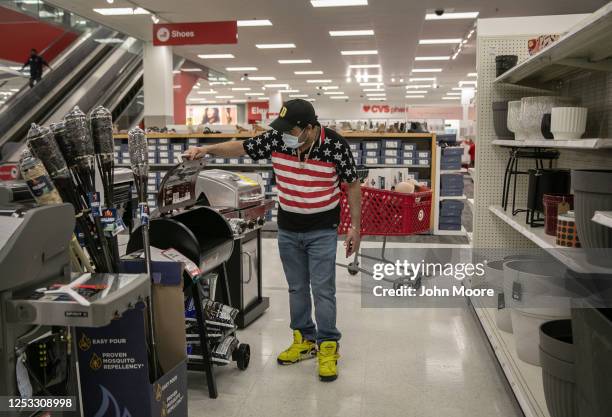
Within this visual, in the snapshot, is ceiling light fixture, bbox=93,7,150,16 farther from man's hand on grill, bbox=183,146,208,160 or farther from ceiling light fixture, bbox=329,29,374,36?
man's hand on grill, bbox=183,146,208,160

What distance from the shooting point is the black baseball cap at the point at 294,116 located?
10.1ft

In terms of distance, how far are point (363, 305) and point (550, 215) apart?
6.84ft

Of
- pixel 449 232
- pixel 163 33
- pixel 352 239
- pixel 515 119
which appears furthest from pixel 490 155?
pixel 163 33

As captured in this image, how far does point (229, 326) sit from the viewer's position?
10.8 ft

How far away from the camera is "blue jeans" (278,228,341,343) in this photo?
10.7ft

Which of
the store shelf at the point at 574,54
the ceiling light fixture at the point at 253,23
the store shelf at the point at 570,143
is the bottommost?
the store shelf at the point at 570,143

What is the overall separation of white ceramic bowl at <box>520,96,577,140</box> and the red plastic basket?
52.4 inches

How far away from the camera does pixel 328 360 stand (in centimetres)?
329

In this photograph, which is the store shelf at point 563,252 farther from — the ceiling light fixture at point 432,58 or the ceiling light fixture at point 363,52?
the ceiling light fixture at point 432,58

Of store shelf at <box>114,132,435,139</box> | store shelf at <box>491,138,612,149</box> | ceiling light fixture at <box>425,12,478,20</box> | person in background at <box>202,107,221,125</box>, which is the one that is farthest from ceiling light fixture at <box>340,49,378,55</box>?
person in background at <box>202,107,221,125</box>

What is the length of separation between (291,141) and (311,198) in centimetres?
33

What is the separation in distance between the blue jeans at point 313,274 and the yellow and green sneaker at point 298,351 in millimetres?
85

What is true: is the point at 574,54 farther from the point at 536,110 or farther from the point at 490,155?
the point at 490,155

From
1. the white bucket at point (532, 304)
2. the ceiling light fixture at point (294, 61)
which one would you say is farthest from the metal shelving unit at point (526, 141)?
the ceiling light fixture at point (294, 61)
